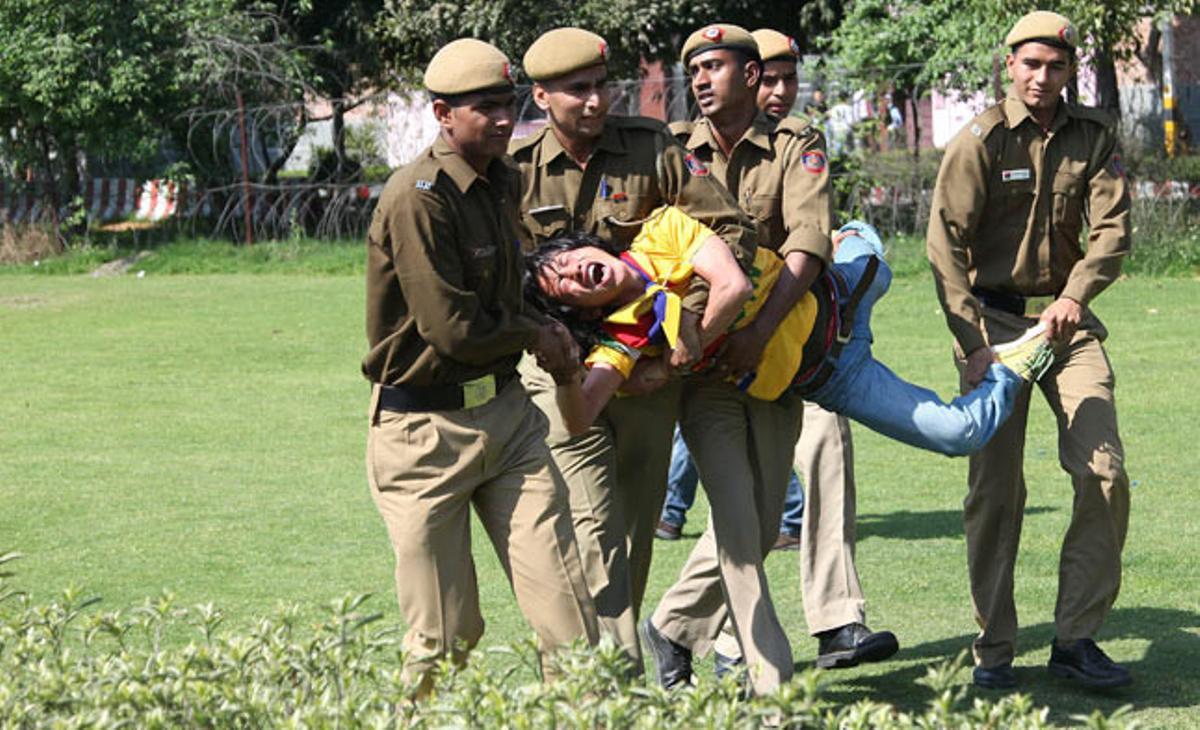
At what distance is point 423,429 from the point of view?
5.39 metres

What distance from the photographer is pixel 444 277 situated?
5.22m

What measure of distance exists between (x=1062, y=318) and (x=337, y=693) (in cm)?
324

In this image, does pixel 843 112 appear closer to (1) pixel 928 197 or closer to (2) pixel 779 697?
(1) pixel 928 197

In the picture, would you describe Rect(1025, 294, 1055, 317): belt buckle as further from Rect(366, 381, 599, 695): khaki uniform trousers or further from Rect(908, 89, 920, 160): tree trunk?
Rect(908, 89, 920, 160): tree trunk

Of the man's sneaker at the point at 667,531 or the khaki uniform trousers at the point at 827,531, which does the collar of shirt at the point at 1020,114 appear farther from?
the man's sneaker at the point at 667,531

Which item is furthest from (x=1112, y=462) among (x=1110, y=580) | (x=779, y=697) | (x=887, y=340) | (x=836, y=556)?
(x=887, y=340)

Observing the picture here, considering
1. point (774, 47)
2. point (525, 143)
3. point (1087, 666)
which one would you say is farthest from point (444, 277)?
point (774, 47)

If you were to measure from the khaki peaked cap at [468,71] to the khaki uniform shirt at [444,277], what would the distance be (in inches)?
7.5

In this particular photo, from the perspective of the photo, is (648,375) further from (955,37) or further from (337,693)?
(955,37)

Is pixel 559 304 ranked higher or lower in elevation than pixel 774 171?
lower

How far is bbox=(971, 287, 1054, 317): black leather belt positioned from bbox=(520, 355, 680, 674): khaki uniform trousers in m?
1.29

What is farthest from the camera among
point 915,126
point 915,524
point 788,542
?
point 915,126

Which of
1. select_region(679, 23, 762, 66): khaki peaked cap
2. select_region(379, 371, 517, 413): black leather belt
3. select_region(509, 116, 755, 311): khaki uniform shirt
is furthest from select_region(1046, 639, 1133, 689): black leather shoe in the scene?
select_region(379, 371, 517, 413): black leather belt

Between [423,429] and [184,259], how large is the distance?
19976 mm
